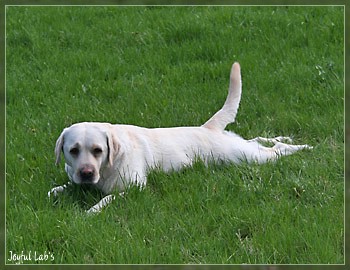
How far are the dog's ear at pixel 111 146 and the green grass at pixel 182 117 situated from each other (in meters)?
0.31

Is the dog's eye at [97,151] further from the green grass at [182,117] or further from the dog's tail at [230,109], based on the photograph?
A: the dog's tail at [230,109]

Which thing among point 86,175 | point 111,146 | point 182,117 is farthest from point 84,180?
point 182,117

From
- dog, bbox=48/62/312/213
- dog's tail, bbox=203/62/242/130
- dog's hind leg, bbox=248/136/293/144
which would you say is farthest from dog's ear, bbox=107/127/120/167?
dog's hind leg, bbox=248/136/293/144

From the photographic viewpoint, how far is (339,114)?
24.2 ft

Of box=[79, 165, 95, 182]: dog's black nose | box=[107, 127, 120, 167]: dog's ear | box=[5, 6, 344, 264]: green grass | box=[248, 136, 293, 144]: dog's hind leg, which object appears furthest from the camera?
box=[248, 136, 293, 144]: dog's hind leg

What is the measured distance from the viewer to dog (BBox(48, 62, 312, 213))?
573cm

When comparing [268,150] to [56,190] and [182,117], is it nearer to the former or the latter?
[182,117]

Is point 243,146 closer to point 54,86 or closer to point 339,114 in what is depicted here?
point 339,114

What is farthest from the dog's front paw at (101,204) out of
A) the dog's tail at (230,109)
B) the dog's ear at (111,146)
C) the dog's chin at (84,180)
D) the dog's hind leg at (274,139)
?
the dog's hind leg at (274,139)

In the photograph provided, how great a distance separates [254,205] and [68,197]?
1.40 meters

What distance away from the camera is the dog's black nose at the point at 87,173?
566cm

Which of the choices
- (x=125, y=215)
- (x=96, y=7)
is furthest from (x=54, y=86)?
(x=125, y=215)

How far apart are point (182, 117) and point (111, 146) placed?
1.82m

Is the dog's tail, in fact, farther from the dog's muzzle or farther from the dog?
the dog's muzzle
